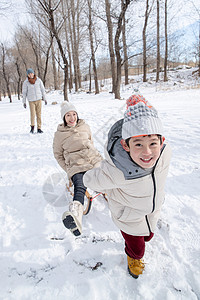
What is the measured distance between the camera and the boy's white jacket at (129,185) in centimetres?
116

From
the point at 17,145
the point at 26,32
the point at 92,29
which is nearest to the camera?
the point at 17,145

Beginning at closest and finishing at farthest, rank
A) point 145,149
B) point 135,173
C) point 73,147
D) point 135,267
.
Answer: point 145,149
point 135,173
point 135,267
point 73,147

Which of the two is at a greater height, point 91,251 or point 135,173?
point 135,173

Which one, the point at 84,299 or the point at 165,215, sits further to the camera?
the point at 165,215

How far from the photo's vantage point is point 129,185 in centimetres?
120

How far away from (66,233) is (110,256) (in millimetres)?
503

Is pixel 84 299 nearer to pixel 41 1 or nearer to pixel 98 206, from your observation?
pixel 98 206

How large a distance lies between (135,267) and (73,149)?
4.91 ft

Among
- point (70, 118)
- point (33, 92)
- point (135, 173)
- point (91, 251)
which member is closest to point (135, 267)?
point (91, 251)

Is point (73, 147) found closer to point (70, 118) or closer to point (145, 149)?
point (70, 118)

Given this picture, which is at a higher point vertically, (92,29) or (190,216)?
(92,29)

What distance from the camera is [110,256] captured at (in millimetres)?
1519

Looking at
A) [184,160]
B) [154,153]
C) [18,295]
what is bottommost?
[18,295]

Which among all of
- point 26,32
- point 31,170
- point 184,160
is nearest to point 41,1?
point 31,170
